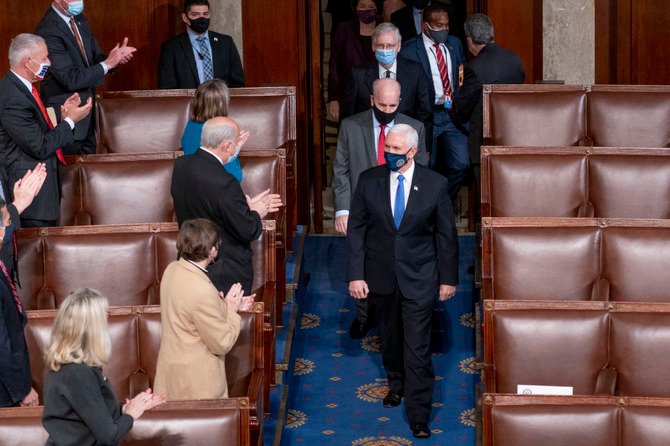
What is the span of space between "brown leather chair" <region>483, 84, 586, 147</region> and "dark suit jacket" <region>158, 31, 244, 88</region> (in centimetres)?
135

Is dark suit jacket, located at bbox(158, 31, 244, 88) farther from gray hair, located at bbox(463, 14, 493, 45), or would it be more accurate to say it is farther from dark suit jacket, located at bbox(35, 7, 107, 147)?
gray hair, located at bbox(463, 14, 493, 45)

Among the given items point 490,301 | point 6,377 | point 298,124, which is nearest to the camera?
point 6,377

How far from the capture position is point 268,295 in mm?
3844

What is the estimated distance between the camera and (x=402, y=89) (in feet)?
16.3

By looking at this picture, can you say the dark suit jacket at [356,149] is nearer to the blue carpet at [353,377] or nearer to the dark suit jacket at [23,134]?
the blue carpet at [353,377]

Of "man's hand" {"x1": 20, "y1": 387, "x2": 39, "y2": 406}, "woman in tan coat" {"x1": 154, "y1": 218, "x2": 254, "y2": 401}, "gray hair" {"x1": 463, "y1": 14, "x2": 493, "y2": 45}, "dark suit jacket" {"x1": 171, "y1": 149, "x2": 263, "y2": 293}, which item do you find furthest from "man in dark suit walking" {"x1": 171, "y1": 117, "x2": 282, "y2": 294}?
"gray hair" {"x1": 463, "y1": 14, "x2": 493, "y2": 45}

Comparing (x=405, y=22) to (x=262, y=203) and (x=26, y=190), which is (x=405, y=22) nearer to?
(x=262, y=203)

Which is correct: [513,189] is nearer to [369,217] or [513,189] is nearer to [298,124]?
[369,217]

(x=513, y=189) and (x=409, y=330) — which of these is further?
(x=513, y=189)

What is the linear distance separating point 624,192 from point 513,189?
Answer: 0.41m

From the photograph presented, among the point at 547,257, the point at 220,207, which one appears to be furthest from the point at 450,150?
the point at 220,207

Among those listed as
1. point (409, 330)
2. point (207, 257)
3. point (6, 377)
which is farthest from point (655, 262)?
point (6, 377)

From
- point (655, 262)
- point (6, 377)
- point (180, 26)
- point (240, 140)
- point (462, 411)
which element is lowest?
point (462, 411)

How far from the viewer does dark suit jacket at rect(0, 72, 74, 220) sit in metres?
4.02
